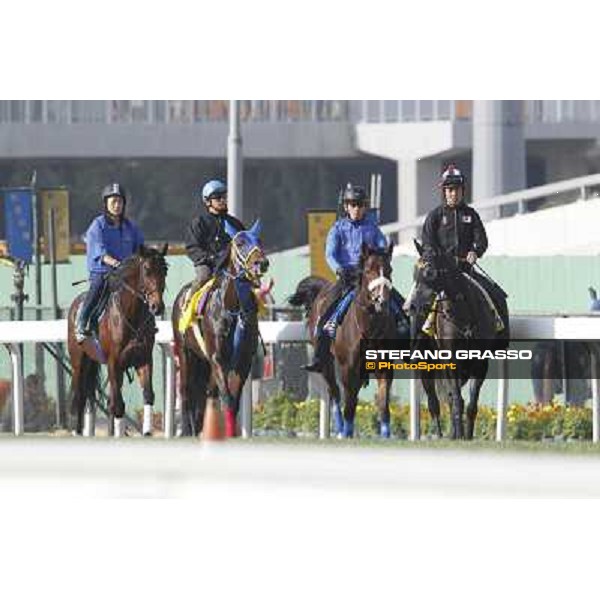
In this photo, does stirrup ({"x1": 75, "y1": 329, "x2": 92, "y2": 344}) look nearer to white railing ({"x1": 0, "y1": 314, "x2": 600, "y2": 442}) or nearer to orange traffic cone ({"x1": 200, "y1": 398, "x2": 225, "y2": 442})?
white railing ({"x1": 0, "y1": 314, "x2": 600, "y2": 442})

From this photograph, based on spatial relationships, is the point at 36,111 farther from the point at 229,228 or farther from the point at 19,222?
the point at 229,228

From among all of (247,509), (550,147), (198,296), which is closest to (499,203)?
(550,147)

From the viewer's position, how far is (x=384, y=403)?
28.2 meters

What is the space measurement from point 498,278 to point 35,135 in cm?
431

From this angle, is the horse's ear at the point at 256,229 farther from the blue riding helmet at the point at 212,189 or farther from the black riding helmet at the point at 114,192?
the black riding helmet at the point at 114,192

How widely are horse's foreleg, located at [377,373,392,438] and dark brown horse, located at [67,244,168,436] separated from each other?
7.51 feet

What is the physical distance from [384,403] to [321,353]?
42.1 inches

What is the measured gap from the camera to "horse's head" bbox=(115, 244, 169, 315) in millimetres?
28906

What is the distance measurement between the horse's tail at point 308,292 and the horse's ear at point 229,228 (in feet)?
3.12

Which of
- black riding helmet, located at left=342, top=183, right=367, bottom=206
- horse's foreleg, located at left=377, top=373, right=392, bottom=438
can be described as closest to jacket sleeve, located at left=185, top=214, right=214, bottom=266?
black riding helmet, located at left=342, top=183, right=367, bottom=206

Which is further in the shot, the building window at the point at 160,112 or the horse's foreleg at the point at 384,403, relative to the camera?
the building window at the point at 160,112

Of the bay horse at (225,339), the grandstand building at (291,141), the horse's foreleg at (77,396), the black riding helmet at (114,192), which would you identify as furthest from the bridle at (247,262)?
the horse's foreleg at (77,396)

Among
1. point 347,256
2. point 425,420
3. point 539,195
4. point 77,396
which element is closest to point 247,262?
point 347,256

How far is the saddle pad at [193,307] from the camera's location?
2900cm
